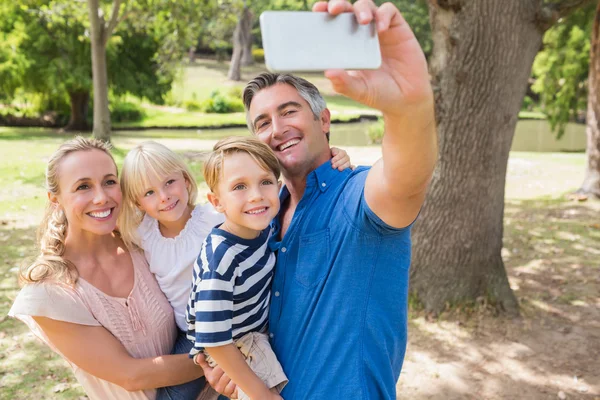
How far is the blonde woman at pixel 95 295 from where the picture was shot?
1.94 meters

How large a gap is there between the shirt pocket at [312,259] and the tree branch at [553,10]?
12.4 feet

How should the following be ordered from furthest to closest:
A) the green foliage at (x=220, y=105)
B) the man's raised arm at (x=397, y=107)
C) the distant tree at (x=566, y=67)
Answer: the green foliage at (x=220, y=105) → the distant tree at (x=566, y=67) → the man's raised arm at (x=397, y=107)

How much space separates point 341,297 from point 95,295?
91 cm

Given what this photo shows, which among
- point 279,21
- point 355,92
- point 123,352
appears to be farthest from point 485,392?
point 279,21

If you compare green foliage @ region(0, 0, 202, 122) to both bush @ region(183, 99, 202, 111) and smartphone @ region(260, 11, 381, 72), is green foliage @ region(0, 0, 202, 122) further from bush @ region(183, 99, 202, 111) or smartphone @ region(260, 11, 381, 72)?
smartphone @ region(260, 11, 381, 72)

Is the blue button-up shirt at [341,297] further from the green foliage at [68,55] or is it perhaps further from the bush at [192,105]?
the bush at [192,105]

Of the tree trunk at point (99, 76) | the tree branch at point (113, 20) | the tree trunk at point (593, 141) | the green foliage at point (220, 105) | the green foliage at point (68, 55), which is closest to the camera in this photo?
the tree trunk at point (593, 141)

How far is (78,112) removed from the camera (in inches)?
822

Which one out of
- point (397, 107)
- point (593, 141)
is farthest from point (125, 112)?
point (397, 107)

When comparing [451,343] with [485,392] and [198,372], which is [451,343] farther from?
[198,372]

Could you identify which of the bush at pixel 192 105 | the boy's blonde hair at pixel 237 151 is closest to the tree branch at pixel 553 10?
the boy's blonde hair at pixel 237 151

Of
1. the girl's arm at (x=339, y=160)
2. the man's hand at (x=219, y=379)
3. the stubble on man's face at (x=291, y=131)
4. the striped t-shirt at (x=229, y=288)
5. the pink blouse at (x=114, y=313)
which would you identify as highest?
the stubble on man's face at (x=291, y=131)

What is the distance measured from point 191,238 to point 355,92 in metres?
1.19

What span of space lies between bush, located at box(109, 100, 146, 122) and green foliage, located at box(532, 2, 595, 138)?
1654cm
